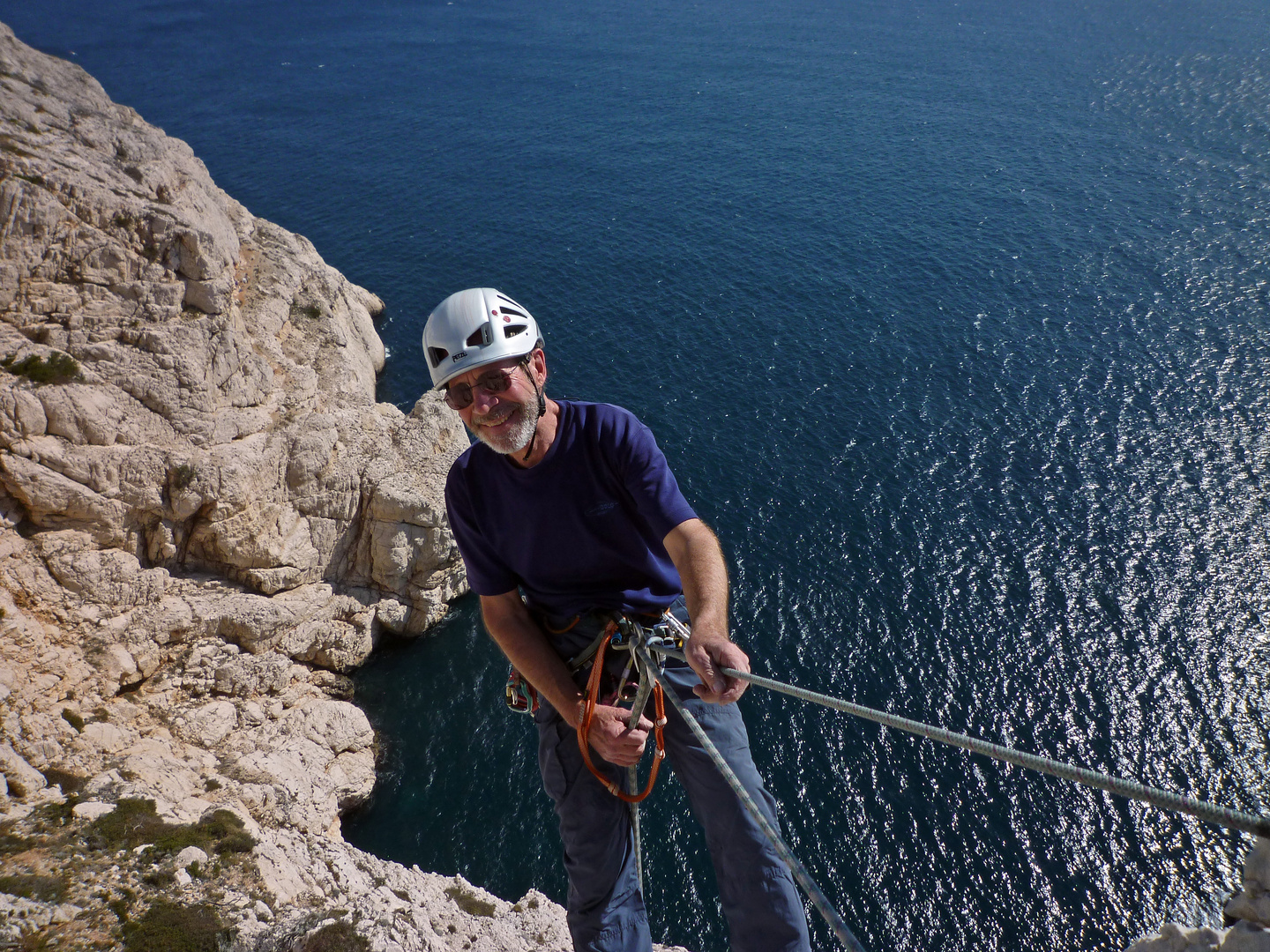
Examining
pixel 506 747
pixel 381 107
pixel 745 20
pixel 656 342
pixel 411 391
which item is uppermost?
pixel 745 20

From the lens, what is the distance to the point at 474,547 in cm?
570

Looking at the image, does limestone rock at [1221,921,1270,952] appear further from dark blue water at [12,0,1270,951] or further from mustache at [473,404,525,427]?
dark blue water at [12,0,1270,951]

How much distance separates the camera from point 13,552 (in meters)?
19.5

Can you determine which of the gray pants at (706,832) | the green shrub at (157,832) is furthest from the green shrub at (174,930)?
the gray pants at (706,832)

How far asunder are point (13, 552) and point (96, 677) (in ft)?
11.9

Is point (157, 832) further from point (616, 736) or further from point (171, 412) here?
point (616, 736)

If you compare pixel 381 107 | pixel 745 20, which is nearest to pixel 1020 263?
pixel 381 107

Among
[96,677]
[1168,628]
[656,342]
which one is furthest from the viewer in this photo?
[656,342]

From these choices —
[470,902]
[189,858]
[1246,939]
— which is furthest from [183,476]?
[1246,939]

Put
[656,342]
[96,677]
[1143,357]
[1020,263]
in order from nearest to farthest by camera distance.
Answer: [96,677]
[1143,357]
[656,342]
[1020,263]

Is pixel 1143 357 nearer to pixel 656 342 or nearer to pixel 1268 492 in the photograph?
pixel 1268 492

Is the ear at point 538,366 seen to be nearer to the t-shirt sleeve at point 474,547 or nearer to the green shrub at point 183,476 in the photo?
the t-shirt sleeve at point 474,547

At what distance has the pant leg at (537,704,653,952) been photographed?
18.8 ft

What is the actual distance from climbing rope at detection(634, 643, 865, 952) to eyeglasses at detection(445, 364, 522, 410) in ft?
6.39
